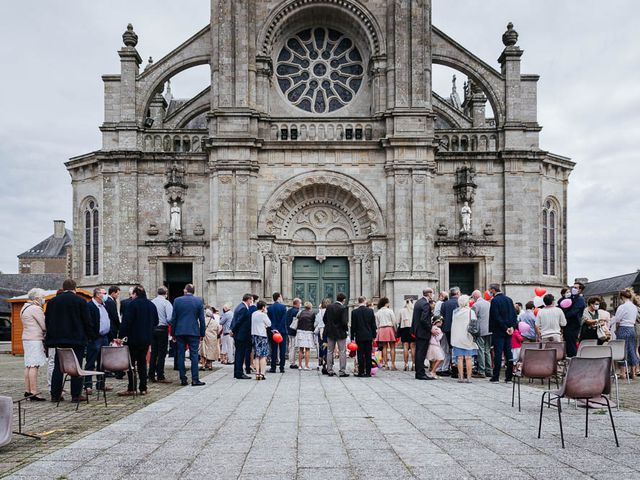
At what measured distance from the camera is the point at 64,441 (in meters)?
8.23

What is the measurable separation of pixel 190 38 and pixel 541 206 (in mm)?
15881

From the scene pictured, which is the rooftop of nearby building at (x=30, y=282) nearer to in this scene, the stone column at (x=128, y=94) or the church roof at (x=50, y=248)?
the church roof at (x=50, y=248)

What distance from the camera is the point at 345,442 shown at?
8055 mm

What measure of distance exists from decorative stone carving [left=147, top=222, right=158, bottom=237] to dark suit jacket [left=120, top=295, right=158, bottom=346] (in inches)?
630

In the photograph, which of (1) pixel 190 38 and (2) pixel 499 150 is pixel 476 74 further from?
(1) pixel 190 38

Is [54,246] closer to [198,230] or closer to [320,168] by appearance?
[198,230]

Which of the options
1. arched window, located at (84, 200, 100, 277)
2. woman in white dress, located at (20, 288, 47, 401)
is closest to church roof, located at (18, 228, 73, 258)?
arched window, located at (84, 200, 100, 277)

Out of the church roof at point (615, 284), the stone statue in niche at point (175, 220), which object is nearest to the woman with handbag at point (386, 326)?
the stone statue in niche at point (175, 220)

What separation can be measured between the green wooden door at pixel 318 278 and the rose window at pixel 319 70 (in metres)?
6.29

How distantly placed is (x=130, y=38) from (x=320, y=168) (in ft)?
31.3

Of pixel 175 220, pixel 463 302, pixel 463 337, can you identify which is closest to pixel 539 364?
pixel 463 337

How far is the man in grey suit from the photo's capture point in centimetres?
1627

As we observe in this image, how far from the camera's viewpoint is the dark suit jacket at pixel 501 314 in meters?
15.5

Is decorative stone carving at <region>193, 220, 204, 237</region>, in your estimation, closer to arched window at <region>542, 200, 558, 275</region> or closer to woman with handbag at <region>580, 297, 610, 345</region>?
arched window at <region>542, 200, 558, 275</region>
